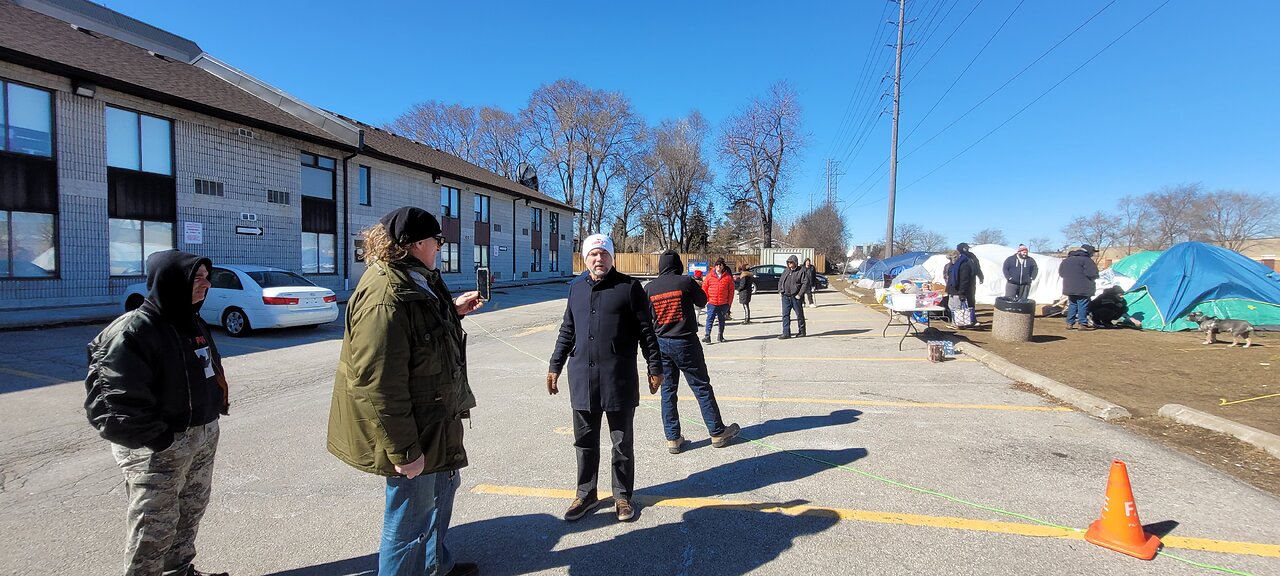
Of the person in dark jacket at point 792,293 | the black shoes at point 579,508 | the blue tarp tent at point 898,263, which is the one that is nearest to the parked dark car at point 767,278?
the blue tarp tent at point 898,263

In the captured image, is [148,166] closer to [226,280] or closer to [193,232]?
[193,232]

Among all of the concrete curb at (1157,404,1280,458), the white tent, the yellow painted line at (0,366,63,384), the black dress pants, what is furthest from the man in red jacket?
the yellow painted line at (0,366,63,384)

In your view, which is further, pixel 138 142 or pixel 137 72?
pixel 137 72

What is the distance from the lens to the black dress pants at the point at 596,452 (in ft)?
11.5

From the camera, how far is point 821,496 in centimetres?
375

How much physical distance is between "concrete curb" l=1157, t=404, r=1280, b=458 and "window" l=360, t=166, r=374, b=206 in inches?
947

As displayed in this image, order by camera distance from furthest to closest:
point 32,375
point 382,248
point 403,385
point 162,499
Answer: point 32,375, point 162,499, point 382,248, point 403,385

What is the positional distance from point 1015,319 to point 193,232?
67.2ft

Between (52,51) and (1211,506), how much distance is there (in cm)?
2161

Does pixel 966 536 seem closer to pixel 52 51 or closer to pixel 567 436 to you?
pixel 567 436

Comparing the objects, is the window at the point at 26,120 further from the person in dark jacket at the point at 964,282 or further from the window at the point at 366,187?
the person in dark jacket at the point at 964,282

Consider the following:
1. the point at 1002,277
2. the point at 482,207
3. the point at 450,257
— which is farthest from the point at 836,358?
the point at 482,207

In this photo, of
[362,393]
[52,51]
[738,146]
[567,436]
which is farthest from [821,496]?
[738,146]

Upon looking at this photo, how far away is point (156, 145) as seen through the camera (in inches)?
598
